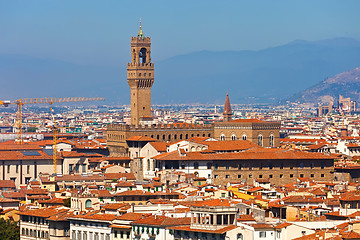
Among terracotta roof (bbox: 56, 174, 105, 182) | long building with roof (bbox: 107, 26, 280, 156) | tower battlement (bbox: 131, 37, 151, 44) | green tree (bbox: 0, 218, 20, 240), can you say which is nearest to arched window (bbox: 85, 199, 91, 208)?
green tree (bbox: 0, 218, 20, 240)

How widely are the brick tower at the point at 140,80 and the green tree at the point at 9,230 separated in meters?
49.9

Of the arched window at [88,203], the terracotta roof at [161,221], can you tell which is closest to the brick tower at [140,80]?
the arched window at [88,203]

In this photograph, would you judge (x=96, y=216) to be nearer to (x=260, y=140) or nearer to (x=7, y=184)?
(x=7, y=184)

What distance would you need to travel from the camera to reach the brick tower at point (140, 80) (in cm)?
10756

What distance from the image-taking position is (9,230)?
180 feet

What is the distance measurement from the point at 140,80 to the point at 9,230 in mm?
54463

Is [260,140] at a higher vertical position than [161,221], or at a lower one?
higher

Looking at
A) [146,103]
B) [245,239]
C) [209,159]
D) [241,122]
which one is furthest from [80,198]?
[146,103]

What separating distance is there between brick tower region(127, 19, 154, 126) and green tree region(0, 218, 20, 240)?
49.9m

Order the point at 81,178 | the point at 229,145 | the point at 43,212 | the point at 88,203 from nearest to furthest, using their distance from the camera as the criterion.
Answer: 1. the point at 43,212
2. the point at 88,203
3. the point at 81,178
4. the point at 229,145

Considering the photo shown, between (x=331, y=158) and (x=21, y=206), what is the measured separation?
24821 mm

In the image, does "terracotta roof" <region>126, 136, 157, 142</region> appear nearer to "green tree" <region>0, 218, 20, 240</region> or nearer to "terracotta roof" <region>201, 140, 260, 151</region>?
"terracotta roof" <region>201, 140, 260, 151</region>

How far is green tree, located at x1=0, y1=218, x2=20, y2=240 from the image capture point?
2137 inches

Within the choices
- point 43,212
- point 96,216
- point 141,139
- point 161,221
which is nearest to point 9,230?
point 43,212
